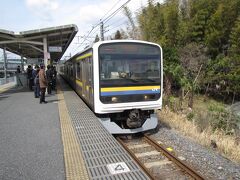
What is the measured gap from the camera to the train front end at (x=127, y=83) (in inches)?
242

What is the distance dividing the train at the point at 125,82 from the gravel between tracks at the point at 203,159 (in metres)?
0.93

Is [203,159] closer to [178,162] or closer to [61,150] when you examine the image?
[178,162]

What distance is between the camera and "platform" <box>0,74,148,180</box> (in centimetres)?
387

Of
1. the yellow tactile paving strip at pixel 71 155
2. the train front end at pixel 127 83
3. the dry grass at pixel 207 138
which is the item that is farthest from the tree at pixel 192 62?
the yellow tactile paving strip at pixel 71 155

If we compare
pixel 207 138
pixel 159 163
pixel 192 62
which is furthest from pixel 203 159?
pixel 192 62

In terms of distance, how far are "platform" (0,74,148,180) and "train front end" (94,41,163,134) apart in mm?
643

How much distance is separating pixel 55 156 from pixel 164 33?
1302 centimetres

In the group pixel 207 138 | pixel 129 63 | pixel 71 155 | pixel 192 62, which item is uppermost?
pixel 192 62

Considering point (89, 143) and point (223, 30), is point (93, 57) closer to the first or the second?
point (89, 143)

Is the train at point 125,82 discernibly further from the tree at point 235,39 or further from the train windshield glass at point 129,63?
the tree at point 235,39

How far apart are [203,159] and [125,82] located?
2474mm

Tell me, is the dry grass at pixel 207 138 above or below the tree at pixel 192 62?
below

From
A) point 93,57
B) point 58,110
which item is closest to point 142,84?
point 93,57

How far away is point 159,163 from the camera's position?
4973 millimetres
